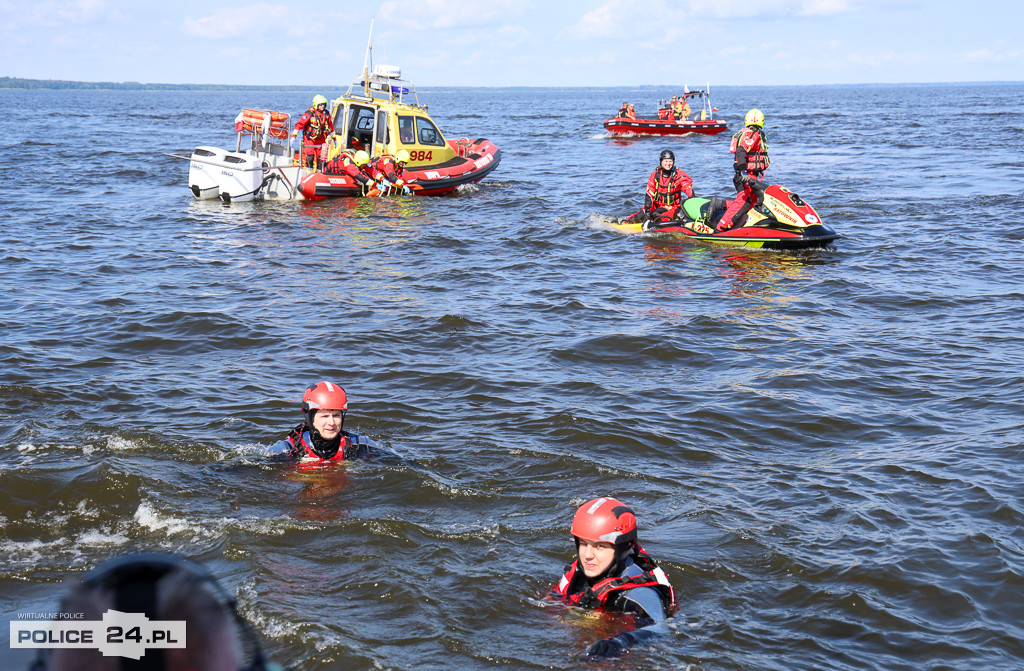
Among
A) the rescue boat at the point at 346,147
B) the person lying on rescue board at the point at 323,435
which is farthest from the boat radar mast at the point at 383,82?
the person lying on rescue board at the point at 323,435

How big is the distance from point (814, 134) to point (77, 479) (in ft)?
144

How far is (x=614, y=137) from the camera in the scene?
45.6 metres

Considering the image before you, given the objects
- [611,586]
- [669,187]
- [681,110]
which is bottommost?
[611,586]

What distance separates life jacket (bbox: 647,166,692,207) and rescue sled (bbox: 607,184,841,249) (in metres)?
0.28

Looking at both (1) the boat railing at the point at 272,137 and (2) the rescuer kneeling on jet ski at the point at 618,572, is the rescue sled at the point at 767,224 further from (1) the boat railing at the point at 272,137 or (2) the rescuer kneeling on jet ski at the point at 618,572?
(2) the rescuer kneeling on jet ski at the point at 618,572

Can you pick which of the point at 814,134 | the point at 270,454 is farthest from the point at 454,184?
the point at 814,134

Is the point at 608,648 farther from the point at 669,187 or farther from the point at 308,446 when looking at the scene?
the point at 669,187

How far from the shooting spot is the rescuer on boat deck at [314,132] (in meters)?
21.6

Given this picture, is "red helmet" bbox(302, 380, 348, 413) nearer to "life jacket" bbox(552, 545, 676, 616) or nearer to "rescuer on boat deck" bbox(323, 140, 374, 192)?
"life jacket" bbox(552, 545, 676, 616)

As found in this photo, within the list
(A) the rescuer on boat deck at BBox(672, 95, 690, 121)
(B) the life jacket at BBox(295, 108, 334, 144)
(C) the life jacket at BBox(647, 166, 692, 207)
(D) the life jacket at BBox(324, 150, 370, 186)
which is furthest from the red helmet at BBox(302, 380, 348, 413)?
(A) the rescuer on boat deck at BBox(672, 95, 690, 121)

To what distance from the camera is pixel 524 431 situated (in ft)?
27.1

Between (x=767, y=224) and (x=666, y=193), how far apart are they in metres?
2.13

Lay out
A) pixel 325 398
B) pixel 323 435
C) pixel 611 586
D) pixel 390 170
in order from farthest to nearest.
Answer: pixel 390 170 < pixel 323 435 < pixel 325 398 < pixel 611 586

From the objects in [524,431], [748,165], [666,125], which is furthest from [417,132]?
[666,125]
